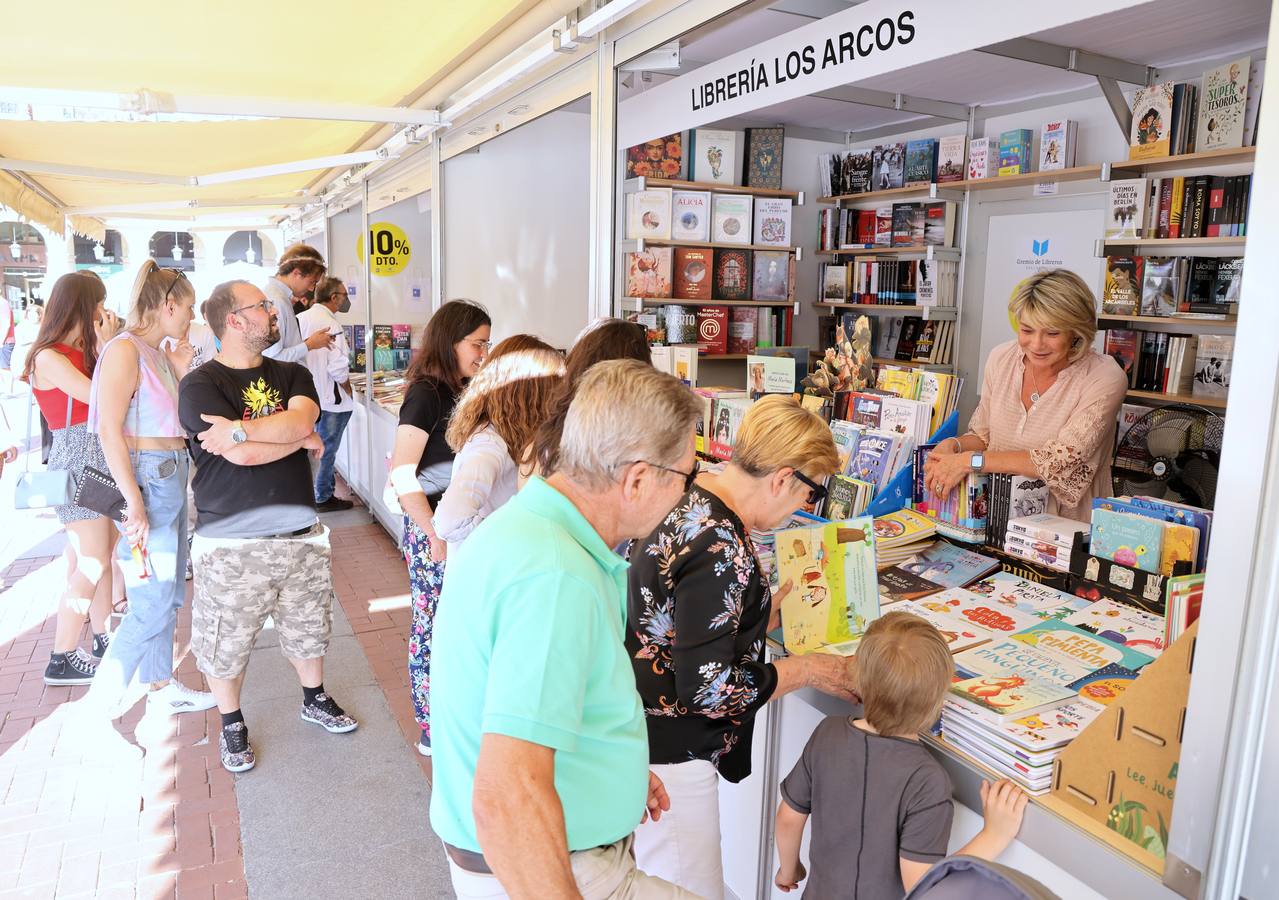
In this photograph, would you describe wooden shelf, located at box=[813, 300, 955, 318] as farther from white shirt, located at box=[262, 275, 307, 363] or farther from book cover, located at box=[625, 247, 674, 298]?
white shirt, located at box=[262, 275, 307, 363]

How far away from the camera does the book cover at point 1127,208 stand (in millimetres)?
5090

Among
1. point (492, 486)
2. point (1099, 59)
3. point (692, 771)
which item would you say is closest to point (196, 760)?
point (492, 486)

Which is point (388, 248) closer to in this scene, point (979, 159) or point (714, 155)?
point (714, 155)

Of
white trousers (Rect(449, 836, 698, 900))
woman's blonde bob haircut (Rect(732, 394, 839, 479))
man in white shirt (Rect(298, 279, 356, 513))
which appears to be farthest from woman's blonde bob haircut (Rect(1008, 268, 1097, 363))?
man in white shirt (Rect(298, 279, 356, 513))

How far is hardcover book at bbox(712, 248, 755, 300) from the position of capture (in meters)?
6.43

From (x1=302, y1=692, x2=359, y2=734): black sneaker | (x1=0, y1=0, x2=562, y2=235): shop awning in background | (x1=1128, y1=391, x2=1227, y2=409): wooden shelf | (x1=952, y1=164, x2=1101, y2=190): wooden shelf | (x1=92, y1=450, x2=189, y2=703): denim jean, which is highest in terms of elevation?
(x1=0, y1=0, x2=562, y2=235): shop awning in background

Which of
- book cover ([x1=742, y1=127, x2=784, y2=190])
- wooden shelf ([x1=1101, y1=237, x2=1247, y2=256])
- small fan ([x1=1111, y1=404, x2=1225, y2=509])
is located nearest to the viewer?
small fan ([x1=1111, y1=404, x2=1225, y2=509])

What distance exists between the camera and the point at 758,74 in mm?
2805

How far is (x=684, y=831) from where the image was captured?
1989 millimetres

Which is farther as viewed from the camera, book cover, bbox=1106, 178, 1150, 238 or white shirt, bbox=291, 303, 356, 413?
white shirt, bbox=291, 303, 356, 413

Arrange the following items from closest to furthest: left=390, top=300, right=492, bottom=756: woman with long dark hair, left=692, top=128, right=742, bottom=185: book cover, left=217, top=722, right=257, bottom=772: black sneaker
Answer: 1. left=390, top=300, right=492, bottom=756: woman with long dark hair
2. left=217, top=722, right=257, bottom=772: black sneaker
3. left=692, top=128, right=742, bottom=185: book cover

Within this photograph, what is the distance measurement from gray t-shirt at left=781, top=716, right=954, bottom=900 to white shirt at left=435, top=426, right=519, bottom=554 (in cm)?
138

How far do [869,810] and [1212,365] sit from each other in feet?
14.2

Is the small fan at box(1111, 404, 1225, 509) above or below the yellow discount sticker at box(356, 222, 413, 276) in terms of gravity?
below
